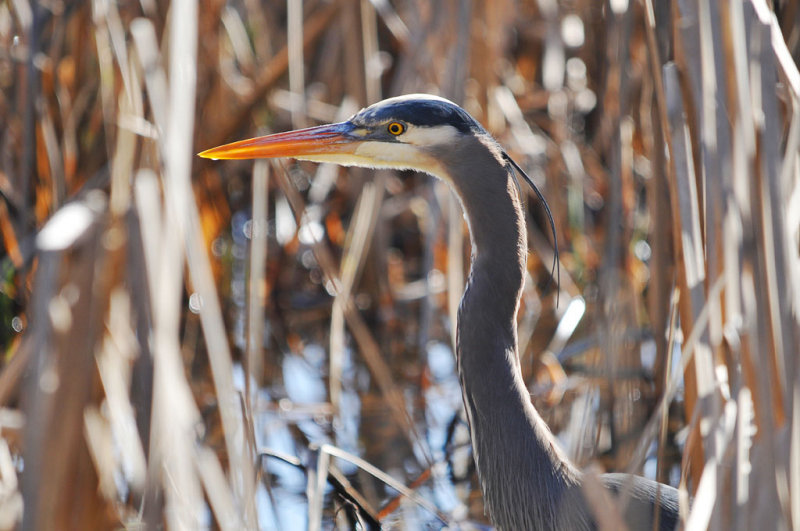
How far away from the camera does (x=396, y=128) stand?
6.49ft

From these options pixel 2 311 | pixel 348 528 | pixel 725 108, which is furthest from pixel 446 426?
pixel 725 108

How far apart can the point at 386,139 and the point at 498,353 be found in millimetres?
518

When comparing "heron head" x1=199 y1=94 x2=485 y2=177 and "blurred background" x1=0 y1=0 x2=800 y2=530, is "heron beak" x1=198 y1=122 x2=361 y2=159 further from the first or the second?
→ "blurred background" x1=0 y1=0 x2=800 y2=530

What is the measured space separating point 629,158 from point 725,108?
175 centimetres

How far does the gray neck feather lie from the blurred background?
0.12 m

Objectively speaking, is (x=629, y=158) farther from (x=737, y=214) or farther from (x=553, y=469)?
(x=737, y=214)

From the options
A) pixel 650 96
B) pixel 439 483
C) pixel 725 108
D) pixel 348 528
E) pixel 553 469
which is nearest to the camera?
pixel 725 108

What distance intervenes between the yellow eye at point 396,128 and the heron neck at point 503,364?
220mm

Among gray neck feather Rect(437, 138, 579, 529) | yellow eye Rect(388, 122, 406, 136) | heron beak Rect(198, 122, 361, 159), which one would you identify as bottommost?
gray neck feather Rect(437, 138, 579, 529)

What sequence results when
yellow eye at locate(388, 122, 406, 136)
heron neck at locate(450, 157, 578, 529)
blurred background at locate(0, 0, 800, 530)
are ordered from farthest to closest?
yellow eye at locate(388, 122, 406, 136) → heron neck at locate(450, 157, 578, 529) → blurred background at locate(0, 0, 800, 530)

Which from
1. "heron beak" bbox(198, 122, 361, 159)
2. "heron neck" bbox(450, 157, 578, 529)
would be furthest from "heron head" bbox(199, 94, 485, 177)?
"heron neck" bbox(450, 157, 578, 529)

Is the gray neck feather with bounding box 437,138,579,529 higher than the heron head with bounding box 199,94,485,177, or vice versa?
the heron head with bounding box 199,94,485,177

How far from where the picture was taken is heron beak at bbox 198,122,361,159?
1.88 meters

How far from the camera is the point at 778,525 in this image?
111 cm
